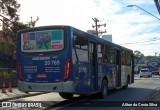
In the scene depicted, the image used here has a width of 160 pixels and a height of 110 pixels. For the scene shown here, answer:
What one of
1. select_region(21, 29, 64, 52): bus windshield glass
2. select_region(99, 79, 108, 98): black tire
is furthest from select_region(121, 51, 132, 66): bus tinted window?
select_region(21, 29, 64, 52): bus windshield glass

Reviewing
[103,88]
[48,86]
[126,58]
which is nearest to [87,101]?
[103,88]

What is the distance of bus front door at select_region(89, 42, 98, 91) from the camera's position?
56.3ft

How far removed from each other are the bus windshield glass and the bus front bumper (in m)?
1.42

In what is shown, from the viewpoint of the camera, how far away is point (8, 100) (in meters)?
19.3

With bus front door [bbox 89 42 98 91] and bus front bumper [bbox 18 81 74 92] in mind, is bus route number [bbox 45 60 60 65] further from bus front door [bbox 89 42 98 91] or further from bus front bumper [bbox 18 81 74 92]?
bus front door [bbox 89 42 98 91]

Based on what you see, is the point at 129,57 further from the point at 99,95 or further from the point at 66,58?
the point at 66,58

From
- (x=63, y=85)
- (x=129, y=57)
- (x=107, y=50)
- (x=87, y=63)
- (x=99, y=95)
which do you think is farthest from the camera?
(x=129, y=57)

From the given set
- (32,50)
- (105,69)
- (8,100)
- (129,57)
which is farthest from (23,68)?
(129,57)

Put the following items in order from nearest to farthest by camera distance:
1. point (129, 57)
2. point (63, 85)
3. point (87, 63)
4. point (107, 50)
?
point (63, 85) → point (87, 63) → point (107, 50) → point (129, 57)

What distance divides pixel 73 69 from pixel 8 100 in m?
5.98

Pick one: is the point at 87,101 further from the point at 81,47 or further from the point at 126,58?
the point at 126,58

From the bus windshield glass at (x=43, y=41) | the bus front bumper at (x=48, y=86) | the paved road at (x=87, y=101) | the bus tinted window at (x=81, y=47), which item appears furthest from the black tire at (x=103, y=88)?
the bus windshield glass at (x=43, y=41)

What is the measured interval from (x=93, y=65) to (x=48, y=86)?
333 centimetres

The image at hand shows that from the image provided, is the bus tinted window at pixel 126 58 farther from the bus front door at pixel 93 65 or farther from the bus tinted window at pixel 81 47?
the bus tinted window at pixel 81 47
